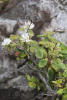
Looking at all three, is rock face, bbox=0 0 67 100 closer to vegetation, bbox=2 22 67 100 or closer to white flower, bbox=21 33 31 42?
vegetation, bbox=2 22 67 100

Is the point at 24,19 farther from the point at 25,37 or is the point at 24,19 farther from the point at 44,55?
the point at 25,37

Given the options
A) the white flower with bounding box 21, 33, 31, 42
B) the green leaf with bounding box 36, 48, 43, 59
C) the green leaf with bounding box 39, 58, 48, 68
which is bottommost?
the green leaf with bounding box 39, 58, 48, 68

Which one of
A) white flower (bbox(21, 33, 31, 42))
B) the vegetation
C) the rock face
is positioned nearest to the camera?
white flower (bbox(21, 33, 31, 42))

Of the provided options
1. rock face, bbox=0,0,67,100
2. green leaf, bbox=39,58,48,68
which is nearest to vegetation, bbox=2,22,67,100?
green leaf, bbox=39,58,48,68

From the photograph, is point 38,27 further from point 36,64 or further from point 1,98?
point 1,98

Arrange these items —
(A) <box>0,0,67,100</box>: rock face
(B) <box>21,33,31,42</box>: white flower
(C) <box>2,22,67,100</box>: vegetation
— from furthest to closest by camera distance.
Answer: (A) <box>0,0,67,100</box>: rock face
(C) <box>2,22,67,100</box>: vegetation
(B) <box>21,33,31,42</box>: white flower

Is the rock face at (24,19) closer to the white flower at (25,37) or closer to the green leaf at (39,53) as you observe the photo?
the green leaf at (39,53)

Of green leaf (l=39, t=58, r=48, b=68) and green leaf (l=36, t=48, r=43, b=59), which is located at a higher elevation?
green leaf (l=36, t=48, r=43, b=59)

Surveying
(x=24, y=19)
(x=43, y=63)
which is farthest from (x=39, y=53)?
(x=24, y=19)
